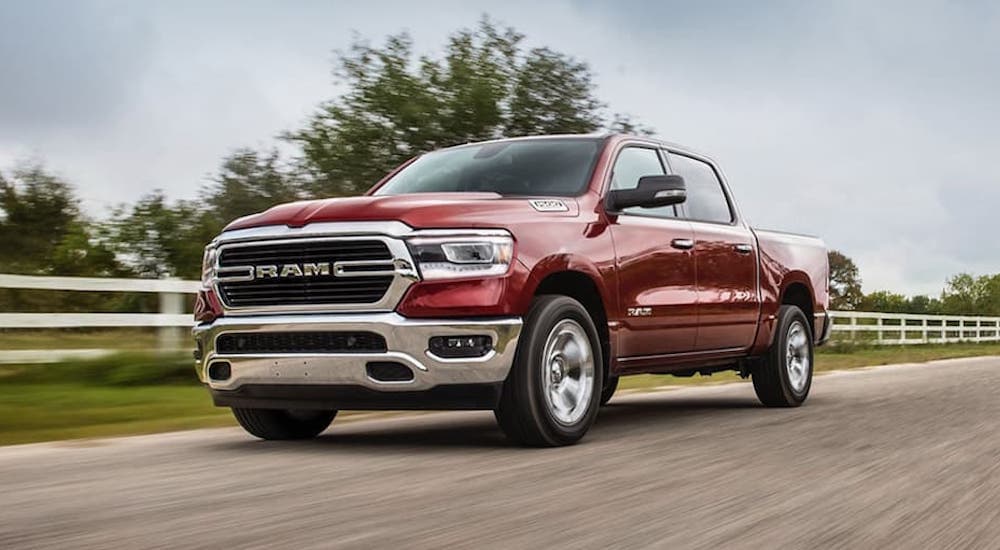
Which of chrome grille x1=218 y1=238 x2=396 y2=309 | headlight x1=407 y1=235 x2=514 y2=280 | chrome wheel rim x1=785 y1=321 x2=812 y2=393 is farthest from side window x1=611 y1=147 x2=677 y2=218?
chrome wheel rim x1=785 y1=321 x2=812 y2=393

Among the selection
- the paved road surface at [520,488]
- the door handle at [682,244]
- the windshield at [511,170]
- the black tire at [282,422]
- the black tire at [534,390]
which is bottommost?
the paved road surface at [520,488]

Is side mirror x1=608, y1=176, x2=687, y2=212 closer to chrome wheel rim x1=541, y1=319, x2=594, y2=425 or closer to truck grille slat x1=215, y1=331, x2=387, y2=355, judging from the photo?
chrome wheel rim x1=541, y1=319, x2=594, y2=425

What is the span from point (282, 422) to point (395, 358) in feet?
5.07

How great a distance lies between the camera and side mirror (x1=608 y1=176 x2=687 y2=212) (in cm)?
765

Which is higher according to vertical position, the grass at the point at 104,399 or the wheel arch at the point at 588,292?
the wheel arch at the point at 588,292

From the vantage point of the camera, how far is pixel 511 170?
8.05 meters

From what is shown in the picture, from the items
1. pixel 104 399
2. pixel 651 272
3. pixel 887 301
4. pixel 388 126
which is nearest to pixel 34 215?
pixel 388 126

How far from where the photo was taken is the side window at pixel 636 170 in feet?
26.6

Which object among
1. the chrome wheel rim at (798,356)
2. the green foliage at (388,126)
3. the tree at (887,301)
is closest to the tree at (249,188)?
the green foliage at (388,126)

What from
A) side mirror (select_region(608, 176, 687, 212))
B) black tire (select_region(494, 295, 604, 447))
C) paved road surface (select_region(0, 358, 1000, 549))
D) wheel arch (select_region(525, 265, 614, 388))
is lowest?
paved road surface (select_region(0, 358, 1000, 549))

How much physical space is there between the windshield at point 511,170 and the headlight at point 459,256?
1142 mm

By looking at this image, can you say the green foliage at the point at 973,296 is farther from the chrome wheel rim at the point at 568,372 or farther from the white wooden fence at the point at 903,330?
the chrome wheel rim at the point at 568,372

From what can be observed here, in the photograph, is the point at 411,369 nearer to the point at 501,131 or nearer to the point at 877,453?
the point at 877,453

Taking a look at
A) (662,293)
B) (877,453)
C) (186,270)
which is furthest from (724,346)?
(186,270)
